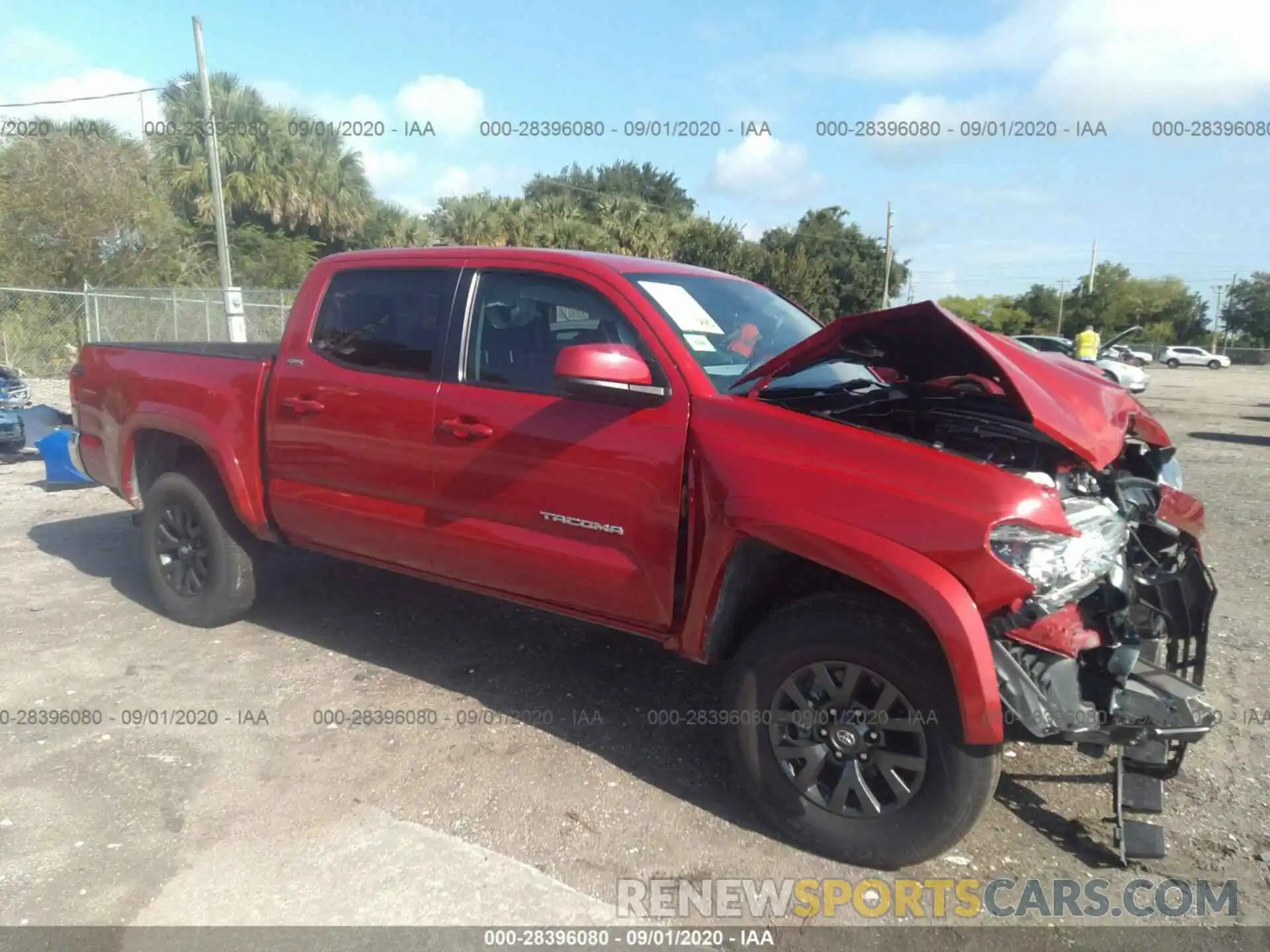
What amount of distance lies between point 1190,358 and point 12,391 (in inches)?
2132

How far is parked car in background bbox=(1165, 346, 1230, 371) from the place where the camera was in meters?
49.1

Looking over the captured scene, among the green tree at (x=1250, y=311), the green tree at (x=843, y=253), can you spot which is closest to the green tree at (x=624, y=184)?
the green tree at (x=843, y=253)

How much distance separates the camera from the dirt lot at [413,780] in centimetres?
298

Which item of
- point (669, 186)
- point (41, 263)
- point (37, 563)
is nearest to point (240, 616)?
point (37, 563)

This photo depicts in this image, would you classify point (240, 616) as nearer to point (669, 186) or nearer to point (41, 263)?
point (41, 263)

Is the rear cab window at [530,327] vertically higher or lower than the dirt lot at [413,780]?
higher

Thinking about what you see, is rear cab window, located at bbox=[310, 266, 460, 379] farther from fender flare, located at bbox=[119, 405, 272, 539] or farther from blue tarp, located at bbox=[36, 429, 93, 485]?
blue tarp, located at bbox=[36, 429, 93, 485]

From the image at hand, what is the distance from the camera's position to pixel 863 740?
3.03 metres

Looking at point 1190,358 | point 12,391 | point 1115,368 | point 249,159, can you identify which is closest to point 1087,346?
point 1115,368

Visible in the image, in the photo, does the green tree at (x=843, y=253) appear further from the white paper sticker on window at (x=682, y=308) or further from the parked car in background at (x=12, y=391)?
the white paper sticker on window at (x=682, y=308)

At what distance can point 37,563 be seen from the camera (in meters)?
6.34

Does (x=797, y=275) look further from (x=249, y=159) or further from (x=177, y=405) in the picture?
(x=177, y=405)

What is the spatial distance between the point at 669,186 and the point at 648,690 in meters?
55.1

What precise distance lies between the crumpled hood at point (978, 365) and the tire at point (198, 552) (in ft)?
10.0
